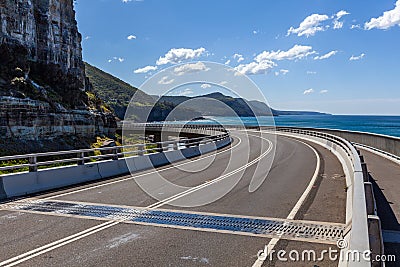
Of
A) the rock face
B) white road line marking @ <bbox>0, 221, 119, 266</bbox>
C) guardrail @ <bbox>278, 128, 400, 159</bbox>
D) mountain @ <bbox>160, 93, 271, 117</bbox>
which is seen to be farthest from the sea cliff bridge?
the rock face

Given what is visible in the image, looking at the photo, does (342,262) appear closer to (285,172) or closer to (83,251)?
(83,251)

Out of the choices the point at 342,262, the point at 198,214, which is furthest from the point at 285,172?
the point at 342,262

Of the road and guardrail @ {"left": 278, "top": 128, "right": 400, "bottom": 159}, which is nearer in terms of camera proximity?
the road

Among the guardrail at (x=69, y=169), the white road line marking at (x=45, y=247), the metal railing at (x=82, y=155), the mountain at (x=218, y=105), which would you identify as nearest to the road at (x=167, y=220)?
the white road line marking at (x=45, y=247)

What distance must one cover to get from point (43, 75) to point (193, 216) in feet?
184

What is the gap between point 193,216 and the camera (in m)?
9.46

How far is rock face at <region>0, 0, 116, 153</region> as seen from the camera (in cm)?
4575

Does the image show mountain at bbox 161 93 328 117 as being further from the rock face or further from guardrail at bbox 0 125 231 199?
the rock face

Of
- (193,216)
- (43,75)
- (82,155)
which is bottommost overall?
(193,216)

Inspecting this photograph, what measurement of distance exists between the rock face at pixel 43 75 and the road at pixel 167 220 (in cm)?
3414

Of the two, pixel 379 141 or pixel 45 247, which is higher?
pixel 379 141

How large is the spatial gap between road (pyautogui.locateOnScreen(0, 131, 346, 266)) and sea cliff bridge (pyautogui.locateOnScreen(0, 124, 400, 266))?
0.07ft

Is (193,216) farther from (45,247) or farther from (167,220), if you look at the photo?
(45,247)

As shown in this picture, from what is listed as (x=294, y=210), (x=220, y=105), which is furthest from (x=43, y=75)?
(x=294, y=210)
